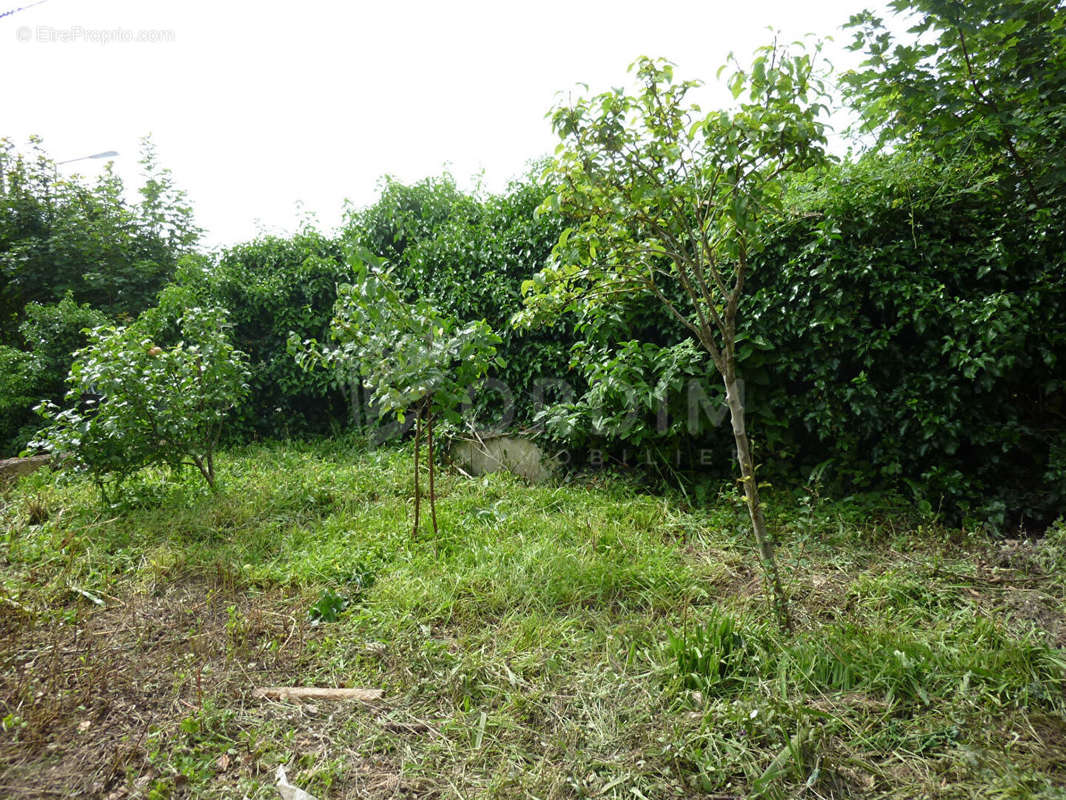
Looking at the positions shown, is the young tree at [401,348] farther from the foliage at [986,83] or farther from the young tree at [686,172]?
the foliage at [986,83]

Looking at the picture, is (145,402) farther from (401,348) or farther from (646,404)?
(646,404)

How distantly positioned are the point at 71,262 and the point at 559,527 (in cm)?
876

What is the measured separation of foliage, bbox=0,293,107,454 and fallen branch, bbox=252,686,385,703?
20.0 ft

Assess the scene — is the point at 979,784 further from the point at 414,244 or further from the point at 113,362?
the point at 414,244

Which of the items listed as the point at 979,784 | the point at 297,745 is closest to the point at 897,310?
the point at 979,784

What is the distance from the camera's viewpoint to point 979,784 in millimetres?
1606

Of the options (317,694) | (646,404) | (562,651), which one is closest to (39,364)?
(317,694)

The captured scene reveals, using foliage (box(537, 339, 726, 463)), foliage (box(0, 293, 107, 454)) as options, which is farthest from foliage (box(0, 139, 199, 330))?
foliage (box(537, 339, 726, 463))

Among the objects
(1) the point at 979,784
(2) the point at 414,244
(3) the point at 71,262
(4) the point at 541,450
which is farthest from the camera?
(3) the point at 71,262

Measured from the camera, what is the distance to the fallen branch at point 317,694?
7.16 feet

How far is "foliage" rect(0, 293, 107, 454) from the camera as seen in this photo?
6.39 metres

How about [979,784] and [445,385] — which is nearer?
[979,784]

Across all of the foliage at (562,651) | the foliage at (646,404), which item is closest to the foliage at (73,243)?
the foliage at (562,651)

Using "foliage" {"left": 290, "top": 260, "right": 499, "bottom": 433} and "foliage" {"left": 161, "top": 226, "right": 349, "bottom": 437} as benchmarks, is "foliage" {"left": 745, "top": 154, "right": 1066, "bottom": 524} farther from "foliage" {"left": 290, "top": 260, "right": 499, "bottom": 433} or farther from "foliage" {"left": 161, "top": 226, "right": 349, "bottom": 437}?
"foliage" {"left": 161, "top": 226, "right": 349, "bottom": 437}
